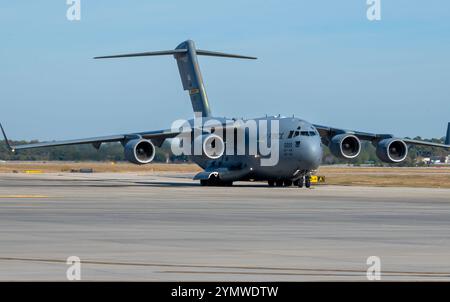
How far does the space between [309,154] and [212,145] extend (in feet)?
23.8

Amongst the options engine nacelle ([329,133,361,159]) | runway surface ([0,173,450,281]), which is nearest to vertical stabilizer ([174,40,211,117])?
engine nacelle ([329,133,361,159])

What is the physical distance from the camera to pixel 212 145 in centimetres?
5812

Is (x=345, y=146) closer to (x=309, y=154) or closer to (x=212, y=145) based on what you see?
(x=309, y=154)

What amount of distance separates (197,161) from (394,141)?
11946 millimetres

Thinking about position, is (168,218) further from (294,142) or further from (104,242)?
(294,142)

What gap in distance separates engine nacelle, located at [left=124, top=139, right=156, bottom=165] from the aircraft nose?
332 inches

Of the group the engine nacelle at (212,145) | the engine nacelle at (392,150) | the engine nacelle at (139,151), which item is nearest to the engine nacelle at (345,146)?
the engine nacelle at (392,150)

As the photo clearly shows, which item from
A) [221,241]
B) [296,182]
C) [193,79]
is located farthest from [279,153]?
[221,241]

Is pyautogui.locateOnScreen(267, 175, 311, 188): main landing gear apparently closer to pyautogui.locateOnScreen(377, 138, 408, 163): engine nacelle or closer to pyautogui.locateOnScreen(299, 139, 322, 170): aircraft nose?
pyautogui.locateOnScreen(299, 139, 322, 170): aircraft nose

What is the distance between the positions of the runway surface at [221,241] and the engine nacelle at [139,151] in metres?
19.7

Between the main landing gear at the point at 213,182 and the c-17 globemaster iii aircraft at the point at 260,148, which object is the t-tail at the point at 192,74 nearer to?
the c-17 globemaster iii aircraft at the point at 260,148

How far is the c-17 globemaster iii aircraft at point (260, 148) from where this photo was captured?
53.8m

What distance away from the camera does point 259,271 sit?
14.9 meters
